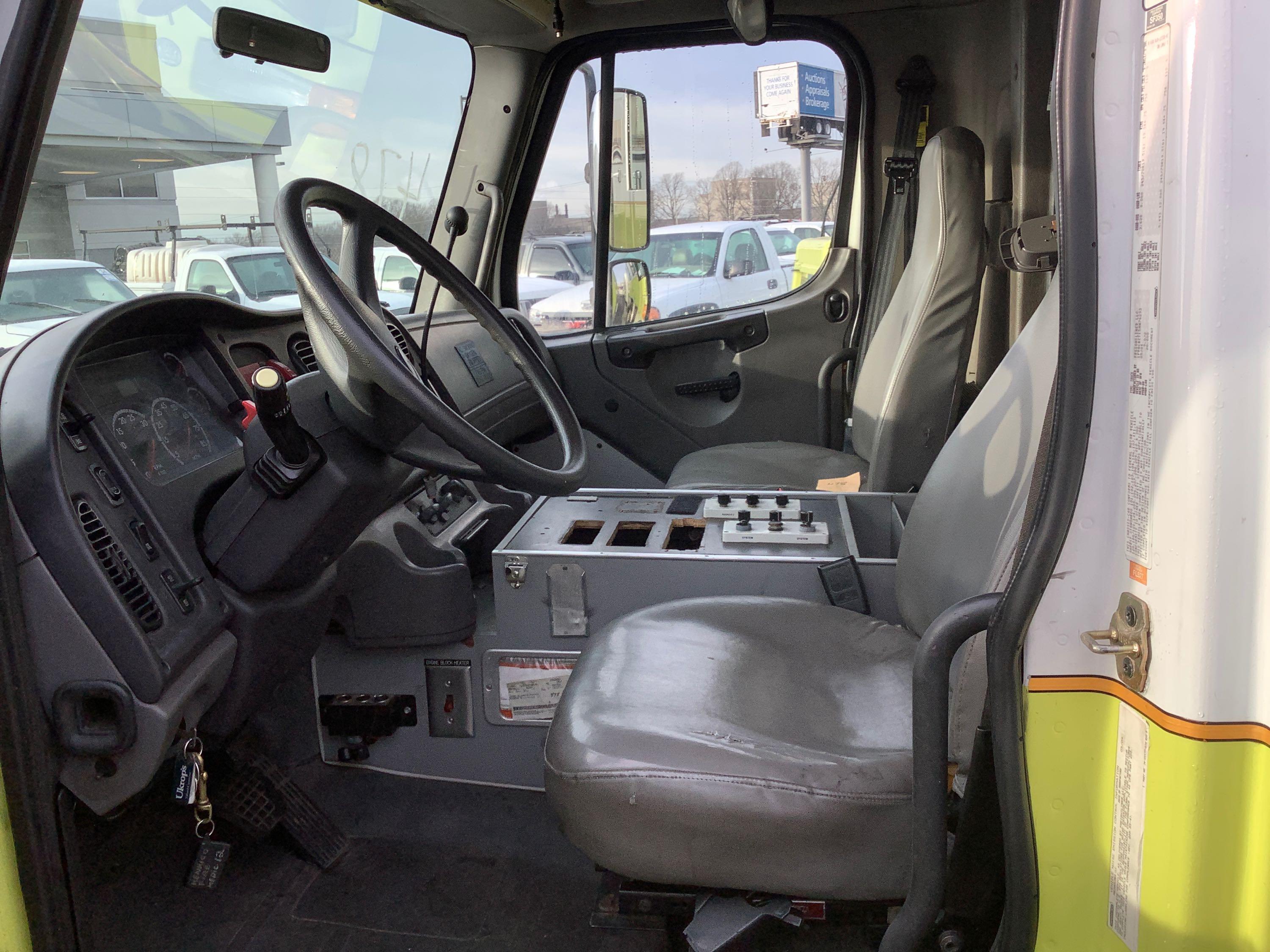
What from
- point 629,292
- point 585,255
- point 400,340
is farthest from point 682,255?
point 400,340

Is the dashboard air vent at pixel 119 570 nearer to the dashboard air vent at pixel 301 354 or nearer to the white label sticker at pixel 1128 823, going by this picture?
the dashboard air vent at pixel 301 354

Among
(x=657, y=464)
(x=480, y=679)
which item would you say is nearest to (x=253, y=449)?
(x=480, y=679)

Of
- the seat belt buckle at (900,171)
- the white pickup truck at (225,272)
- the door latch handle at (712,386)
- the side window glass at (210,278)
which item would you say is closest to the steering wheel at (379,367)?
the white pickup truck at (225,272)

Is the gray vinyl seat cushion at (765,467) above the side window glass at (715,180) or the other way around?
the other way around

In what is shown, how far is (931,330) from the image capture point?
211 centimetres

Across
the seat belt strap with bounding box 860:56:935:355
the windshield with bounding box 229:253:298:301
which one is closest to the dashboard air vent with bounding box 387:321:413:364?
the windshield with bounding box 229:253:298:301

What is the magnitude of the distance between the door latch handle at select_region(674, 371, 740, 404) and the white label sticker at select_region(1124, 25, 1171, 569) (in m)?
2.39

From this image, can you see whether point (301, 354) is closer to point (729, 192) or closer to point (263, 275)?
point (263, 275)

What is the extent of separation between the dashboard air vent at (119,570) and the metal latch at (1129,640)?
3.40ft

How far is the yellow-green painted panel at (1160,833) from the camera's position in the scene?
68cm

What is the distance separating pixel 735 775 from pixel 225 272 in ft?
5.09

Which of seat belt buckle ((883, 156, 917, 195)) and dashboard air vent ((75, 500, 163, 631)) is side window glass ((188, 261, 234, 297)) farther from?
seat belt buckle ((883, 156, 917, 195))

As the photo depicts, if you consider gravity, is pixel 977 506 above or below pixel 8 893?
above

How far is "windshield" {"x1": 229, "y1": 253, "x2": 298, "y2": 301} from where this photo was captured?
2.03m
